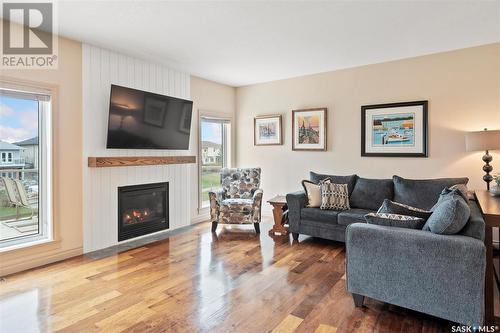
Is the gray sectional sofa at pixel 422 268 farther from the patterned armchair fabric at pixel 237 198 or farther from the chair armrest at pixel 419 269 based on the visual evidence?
the patterned armchair fabric at pixel 237 198

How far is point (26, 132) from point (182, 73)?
2.41 meters

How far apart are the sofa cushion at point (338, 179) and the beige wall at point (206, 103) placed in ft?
6.60

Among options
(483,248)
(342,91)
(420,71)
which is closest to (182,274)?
(483,248)

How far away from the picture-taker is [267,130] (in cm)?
562

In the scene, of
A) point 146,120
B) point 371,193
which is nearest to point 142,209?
point 146,120

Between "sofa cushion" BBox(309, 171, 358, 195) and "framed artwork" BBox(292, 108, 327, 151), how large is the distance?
549 millimetres

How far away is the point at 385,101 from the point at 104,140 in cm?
398

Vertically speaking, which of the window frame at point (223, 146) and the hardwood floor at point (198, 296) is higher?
the window frame at point (223, 146)

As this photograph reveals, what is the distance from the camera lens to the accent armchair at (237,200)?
14.9ft

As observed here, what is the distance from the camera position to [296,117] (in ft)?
17.3

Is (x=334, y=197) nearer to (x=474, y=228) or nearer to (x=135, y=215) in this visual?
(x=474, y=228)

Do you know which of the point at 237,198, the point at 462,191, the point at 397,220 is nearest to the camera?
the point at 397,220

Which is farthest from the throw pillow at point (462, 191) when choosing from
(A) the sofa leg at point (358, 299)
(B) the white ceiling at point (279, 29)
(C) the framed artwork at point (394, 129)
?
(B) the white ceiling at point (279, 29)

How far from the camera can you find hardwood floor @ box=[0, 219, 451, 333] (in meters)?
2.16
